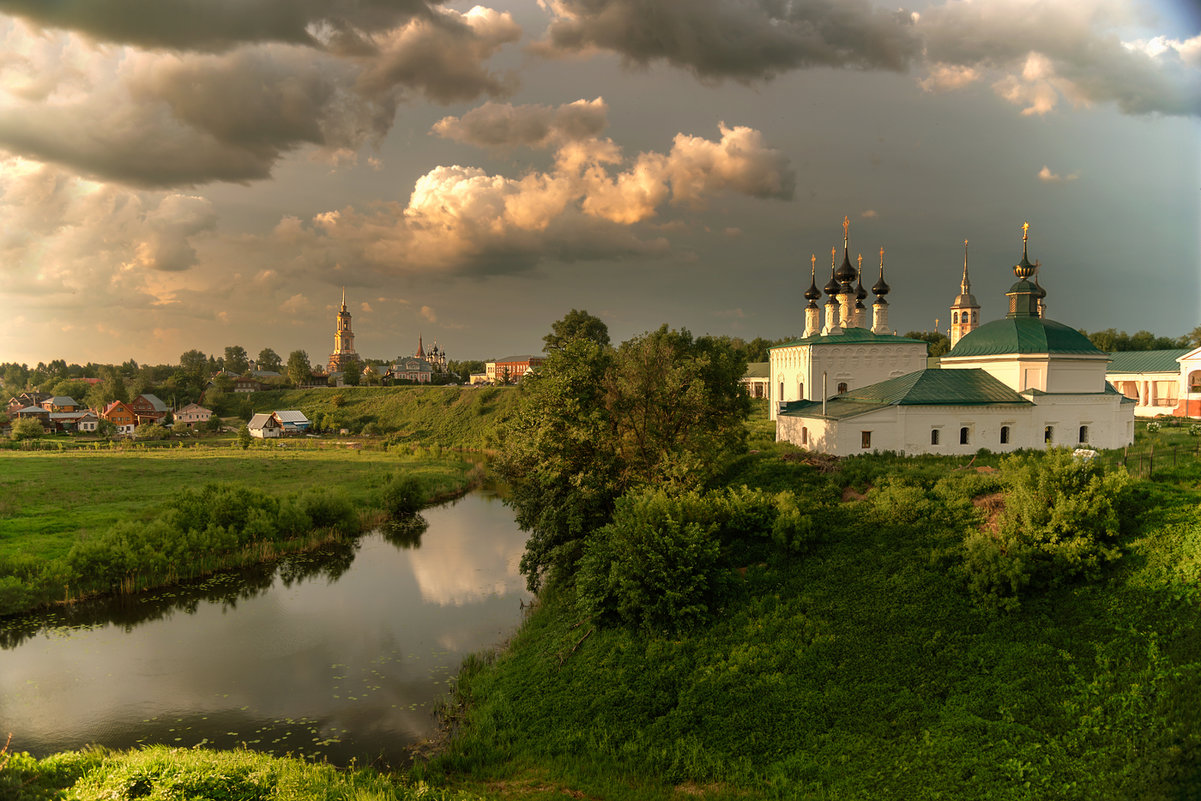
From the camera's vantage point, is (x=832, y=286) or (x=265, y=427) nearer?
(x=832, y=286)

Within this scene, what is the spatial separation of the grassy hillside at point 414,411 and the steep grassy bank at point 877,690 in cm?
5206

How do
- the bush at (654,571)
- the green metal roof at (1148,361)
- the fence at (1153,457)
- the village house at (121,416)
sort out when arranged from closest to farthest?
the bush at (654,571) < the fence at (1153,457) < the green metal roof at (1148,361) < the village house at (121,416)

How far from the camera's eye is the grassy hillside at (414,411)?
72.0m

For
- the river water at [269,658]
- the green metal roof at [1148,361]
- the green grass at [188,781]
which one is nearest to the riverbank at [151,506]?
the river water at [269,658]

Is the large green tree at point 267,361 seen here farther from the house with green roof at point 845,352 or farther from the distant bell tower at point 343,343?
the house with green roof at point 845,352

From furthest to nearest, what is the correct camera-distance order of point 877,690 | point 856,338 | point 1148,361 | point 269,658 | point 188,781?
point 1148,361, point 856,338, point 269,658, point 877,690, point 188,781

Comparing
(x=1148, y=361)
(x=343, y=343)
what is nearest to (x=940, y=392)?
(x=1148, y=361)

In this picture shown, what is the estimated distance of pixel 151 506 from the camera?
28.4 metres

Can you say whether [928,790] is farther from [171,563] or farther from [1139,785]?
[171,563]

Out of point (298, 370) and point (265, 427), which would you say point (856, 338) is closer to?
point (265, 427)

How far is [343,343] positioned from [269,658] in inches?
5179

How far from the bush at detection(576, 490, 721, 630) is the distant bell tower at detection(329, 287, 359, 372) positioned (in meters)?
131

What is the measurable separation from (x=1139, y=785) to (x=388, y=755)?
13.9 m

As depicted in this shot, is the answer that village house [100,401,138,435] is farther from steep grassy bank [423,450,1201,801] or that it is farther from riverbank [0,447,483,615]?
steep grassy bank [423,450,1201,801]
